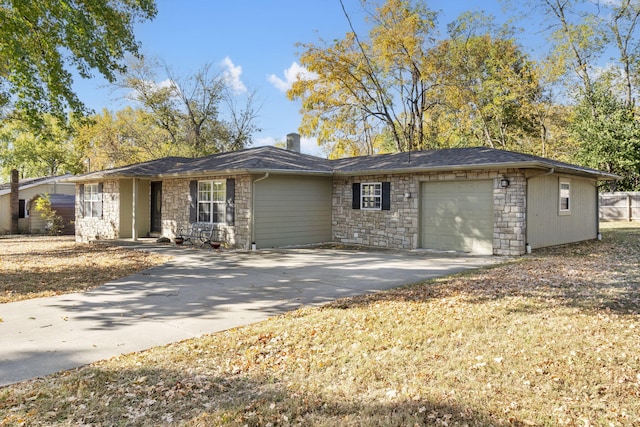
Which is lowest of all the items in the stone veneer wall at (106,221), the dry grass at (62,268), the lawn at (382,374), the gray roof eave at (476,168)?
the lawn at (382,374)

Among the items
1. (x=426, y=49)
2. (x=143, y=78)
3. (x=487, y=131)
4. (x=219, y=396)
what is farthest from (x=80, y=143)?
(x=219, y=396)

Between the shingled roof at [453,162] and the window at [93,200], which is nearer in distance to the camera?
the shingled roof at [453,162]

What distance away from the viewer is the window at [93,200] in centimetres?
1708

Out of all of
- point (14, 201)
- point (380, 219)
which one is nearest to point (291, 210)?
point (380, 219)

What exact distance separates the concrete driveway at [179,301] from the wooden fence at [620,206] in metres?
18.2

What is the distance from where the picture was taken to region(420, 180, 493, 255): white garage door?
1152 centimetres

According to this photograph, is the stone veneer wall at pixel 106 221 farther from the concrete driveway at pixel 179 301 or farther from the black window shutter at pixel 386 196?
the black window shutter at pixel 386 196

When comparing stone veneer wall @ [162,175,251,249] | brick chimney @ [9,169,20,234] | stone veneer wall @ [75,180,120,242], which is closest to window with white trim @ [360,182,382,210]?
stone veneer wall @ [162,175,251,249]

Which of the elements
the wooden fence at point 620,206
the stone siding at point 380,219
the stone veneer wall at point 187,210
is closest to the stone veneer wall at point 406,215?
the stone siding at point 380,219

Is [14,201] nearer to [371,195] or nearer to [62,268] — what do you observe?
[62,268]

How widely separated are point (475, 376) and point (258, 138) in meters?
28.4

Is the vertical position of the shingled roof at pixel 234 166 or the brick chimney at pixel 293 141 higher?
the brick chimney at pixel 293 141

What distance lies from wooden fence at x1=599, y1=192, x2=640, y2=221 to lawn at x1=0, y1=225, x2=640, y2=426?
22.0m

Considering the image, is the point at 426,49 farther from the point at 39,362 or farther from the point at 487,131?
the point at 39,362
